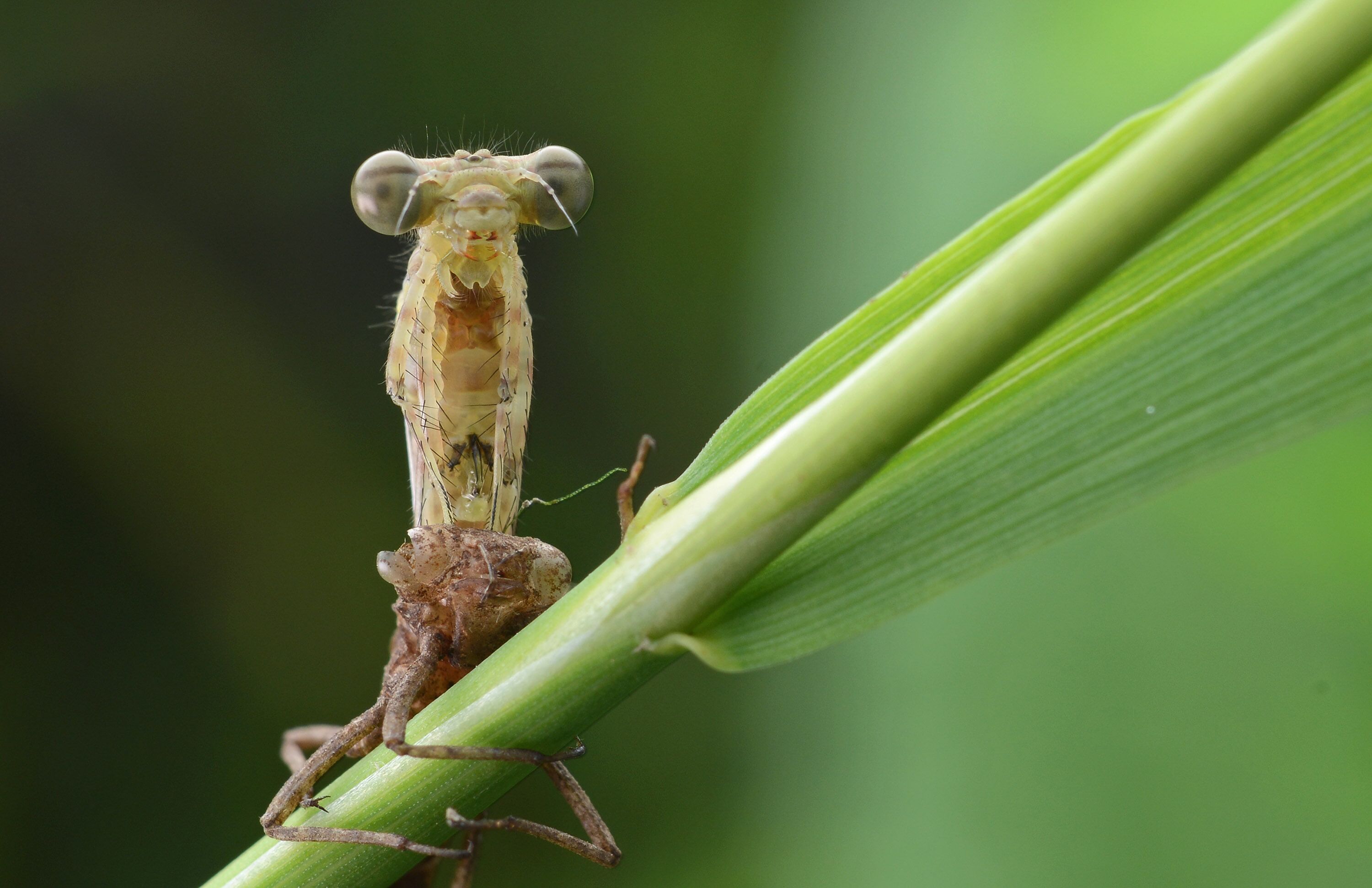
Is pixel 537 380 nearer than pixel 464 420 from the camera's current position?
No

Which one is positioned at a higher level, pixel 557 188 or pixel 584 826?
pixel 557 188

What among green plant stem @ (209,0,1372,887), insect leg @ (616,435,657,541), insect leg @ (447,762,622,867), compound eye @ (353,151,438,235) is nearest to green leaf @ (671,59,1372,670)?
green plant stem @ (209,0,1372,887)

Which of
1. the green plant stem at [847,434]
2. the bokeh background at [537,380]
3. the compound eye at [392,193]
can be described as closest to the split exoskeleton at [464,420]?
the compound eye at [392,193]

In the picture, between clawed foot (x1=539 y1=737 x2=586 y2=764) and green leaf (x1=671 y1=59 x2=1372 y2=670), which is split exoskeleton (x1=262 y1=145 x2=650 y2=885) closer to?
clawed foot (x1=539 y1=737 x2=586 y2=764)

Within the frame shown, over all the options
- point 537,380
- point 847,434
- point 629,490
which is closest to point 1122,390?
point 847,434

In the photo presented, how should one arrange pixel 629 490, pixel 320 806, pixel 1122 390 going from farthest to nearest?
pixel 629 490, pixel 320 806, pixel 1122 390

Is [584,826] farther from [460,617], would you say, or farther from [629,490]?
[629,490]

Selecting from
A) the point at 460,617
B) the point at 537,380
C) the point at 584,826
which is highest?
the point at 537,380

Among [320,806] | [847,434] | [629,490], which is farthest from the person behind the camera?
[629,490]
